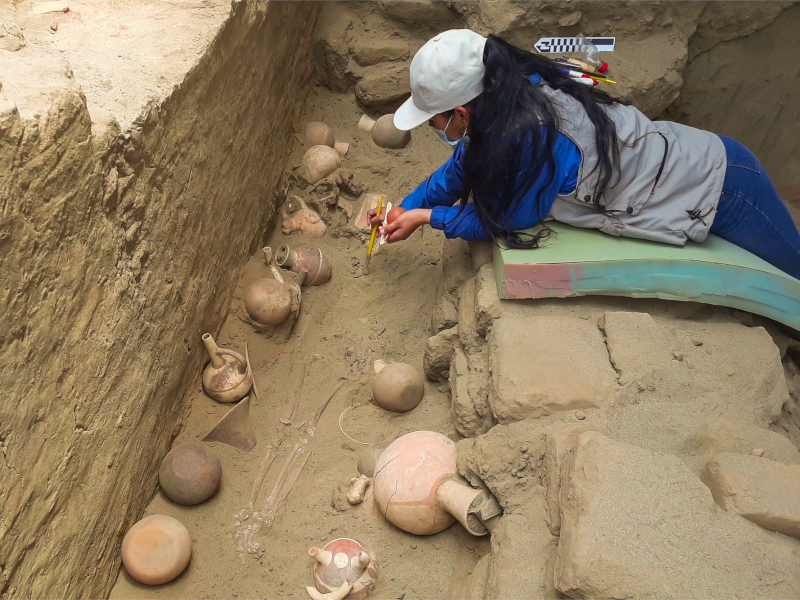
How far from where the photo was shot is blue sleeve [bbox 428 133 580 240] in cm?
308

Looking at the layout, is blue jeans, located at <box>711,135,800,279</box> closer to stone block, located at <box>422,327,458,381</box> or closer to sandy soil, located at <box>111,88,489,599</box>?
stone block, located at <box>422,327,458,381</box>

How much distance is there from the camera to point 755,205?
3.38m

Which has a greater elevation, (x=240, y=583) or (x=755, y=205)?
(x=755, y=205)

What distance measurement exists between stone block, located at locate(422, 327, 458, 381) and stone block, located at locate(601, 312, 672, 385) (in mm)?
766

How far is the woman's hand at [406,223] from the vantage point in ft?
11.8

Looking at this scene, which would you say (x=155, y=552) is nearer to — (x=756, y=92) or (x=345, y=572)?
(x=345, y=572)

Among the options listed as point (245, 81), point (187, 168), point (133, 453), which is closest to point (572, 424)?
point (133, 453)

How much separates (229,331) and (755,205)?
9.00ft

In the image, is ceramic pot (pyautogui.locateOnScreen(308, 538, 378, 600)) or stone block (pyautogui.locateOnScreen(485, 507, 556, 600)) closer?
stone block (pyautogui.locateOnScreen(485, 507, 556, 600))

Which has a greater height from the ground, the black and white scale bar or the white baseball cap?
the white baseball cap

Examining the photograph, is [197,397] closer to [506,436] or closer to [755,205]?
[506,436]

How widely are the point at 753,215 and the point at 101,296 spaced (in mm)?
2976

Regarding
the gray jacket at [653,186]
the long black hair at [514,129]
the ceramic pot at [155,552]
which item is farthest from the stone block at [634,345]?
the ceramic pot at [155,552]

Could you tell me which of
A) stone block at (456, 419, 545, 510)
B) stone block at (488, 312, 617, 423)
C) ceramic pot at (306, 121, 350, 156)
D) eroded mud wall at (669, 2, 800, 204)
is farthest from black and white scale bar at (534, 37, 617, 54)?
stone block at (456, 419, 545, 510)
